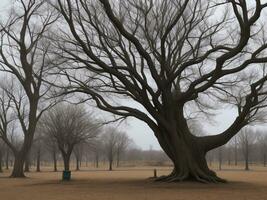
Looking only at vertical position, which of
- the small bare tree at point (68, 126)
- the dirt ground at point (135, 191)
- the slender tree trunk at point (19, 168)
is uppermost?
the small bare tree at point (68, 126)

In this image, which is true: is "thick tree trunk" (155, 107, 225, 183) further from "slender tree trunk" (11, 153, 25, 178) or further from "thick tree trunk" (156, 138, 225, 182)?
"slender tree trunk" (11, 153, 25, 178)

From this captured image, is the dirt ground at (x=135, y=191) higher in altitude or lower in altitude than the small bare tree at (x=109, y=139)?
lower

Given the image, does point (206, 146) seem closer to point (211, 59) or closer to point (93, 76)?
point (211, 59)

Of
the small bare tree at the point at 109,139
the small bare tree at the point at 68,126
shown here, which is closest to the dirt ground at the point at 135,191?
the small bare tree at the point at 68,126

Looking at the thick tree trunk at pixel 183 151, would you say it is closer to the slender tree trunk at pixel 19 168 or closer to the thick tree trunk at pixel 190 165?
the thick tree trunk at pixel 190 165

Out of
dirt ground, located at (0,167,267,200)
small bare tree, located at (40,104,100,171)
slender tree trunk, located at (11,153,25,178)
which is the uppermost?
small bare tree, located at (40,104,100,171)

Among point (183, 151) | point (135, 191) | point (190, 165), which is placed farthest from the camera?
point (183, 151)

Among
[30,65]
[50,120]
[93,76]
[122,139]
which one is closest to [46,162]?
[122,139]

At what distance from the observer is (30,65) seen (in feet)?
139

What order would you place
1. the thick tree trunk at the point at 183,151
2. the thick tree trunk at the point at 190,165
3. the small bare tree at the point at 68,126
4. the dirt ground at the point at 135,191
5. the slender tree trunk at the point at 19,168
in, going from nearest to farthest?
the dirt ground at the point at 135,191 < the thick tree trunk at the point at 190,165 < the thick tree trunk at the point at 183,151 < the slender tree trunk at the point at 19,168 < the small bare tree at the point at 68,126

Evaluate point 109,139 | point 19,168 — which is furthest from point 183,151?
point 109,139

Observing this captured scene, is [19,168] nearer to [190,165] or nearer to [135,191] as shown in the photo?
[190,165]

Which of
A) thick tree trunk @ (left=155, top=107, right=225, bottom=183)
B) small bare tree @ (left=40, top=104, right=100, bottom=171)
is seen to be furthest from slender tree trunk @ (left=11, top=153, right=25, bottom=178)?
thick tree trunk @ (left=155, top=107, right=225, bottom=183)

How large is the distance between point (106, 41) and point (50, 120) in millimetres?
27308
